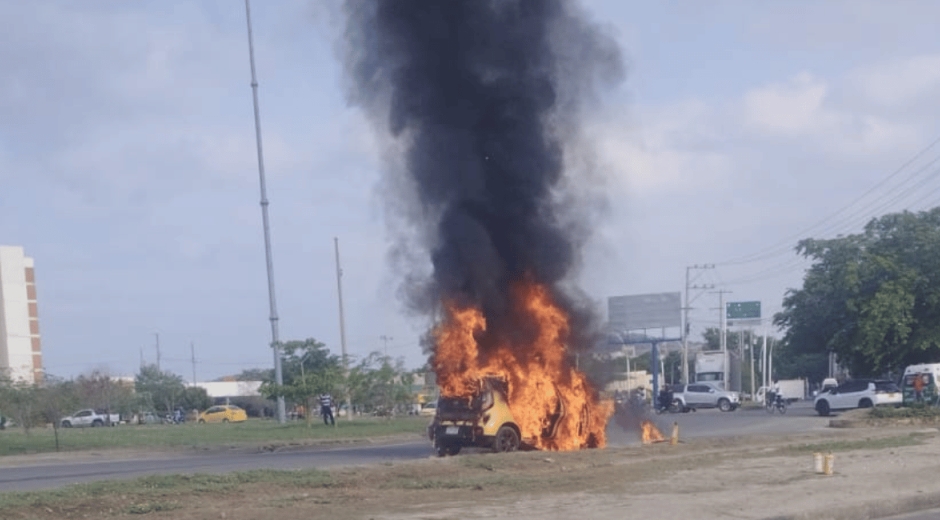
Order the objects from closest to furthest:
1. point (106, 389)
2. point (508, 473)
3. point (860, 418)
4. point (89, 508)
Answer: point (89, 508) < point (508, 473) < point (860, 418) < point (106, 389)

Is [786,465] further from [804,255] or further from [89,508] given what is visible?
[804,255]

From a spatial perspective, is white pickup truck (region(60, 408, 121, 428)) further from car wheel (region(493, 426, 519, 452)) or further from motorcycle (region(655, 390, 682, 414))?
car wheel (region(493, 426, 519, 452))

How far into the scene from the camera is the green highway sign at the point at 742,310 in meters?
81.6

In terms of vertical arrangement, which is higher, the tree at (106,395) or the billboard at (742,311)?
the billboard at (742,311)

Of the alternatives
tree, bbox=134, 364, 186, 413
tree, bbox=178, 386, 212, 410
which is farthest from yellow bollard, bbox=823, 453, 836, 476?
tree, bbox=178, 386, 212, 410

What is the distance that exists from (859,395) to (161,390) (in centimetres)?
5372

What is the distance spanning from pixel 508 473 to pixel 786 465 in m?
4.91

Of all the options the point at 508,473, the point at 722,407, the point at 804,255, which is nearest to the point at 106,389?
the point at 722,407

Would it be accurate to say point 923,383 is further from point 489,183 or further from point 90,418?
point 90,418

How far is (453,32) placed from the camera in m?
24.5

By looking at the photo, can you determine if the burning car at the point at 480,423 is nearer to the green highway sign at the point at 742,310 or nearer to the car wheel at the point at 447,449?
the car wheel at the point at 447,449

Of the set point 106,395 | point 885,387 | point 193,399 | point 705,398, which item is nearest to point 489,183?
point 885,387

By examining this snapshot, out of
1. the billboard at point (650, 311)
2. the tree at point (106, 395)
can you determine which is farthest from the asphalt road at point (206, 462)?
the tree at point (106, 395)

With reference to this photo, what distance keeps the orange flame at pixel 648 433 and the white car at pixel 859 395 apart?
70.7 ft
